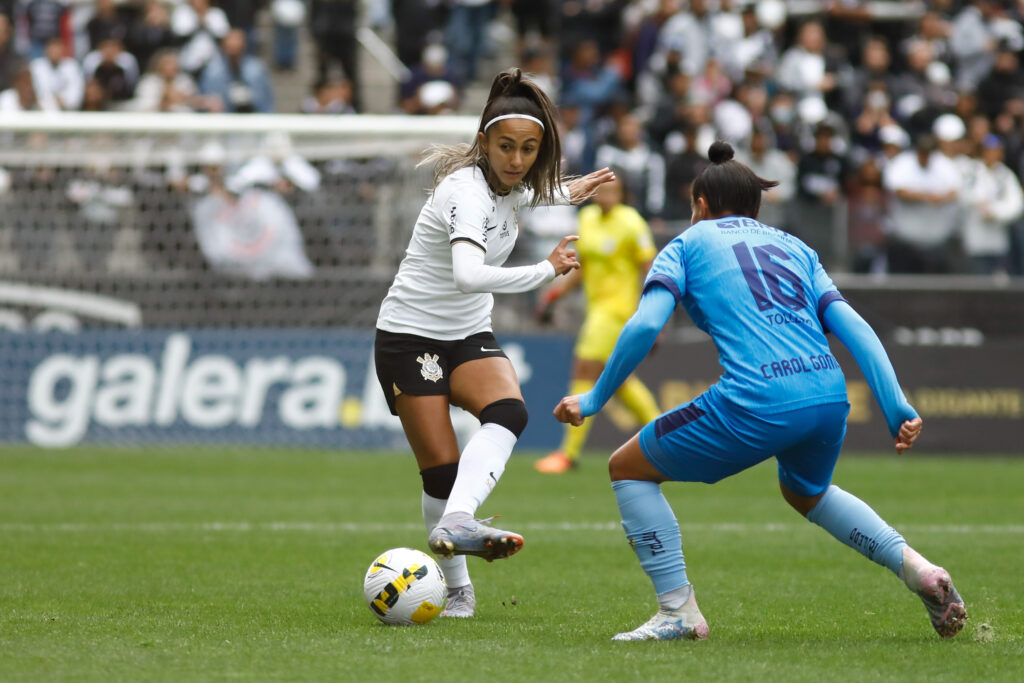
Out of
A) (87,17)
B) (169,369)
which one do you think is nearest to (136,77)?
(87,17)

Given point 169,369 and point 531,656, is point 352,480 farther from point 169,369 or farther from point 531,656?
point 531,656

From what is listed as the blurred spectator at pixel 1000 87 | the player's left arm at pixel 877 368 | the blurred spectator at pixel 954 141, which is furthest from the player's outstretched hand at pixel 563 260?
the blurred spectator at pixel 1000 87

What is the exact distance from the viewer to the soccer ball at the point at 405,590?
586 cm

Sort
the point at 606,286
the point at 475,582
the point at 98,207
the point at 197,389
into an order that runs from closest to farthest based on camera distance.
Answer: the point at 475,582 < the point at 606,286 < the point at 197,389 < the point at 98,207

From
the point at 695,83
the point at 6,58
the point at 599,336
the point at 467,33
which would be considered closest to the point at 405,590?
the point at 599,336

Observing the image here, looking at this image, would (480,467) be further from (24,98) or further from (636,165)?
(24,98)

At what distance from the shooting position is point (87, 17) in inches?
763

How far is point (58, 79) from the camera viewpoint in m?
17.7

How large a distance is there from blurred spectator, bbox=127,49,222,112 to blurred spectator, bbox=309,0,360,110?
2.06 m

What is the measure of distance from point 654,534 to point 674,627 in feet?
1.17

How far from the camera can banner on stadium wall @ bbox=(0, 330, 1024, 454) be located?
1492cm

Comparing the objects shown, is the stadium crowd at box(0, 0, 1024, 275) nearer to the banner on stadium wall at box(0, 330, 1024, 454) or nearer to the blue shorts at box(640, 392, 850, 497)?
the banner on stadium wall at box(0, 330, 1024, 454)

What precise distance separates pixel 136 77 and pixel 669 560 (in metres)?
14.6

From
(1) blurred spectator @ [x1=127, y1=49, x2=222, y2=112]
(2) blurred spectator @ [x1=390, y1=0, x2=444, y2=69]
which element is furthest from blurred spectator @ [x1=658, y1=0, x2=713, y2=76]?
(1) blurred spectator @ [x1=127, y1=49, x2=222, y2=112]
